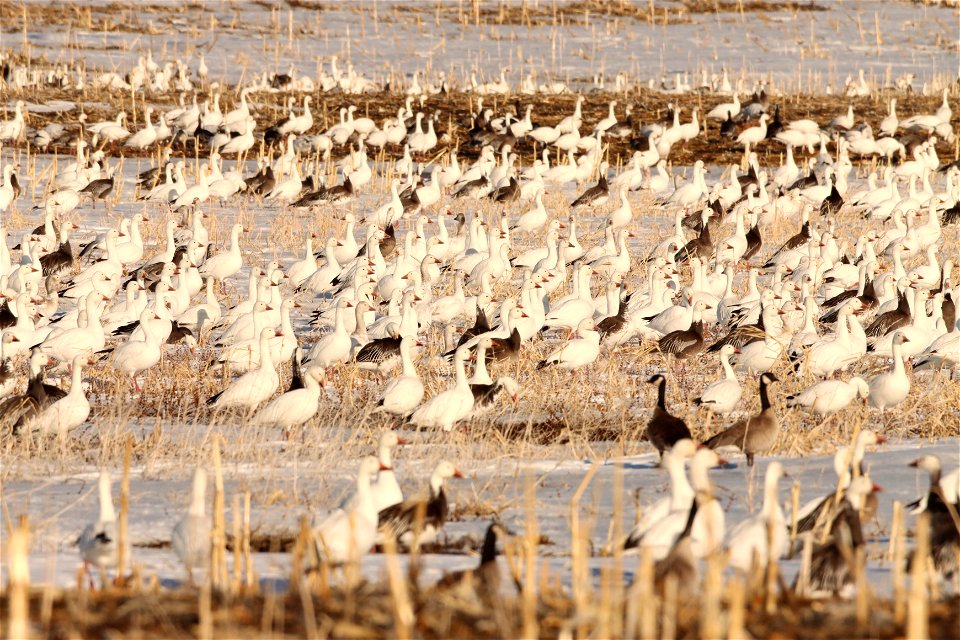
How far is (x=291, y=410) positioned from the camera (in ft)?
31.9

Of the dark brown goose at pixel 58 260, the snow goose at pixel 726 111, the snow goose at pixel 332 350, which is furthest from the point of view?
the snow goose at pixel 726 111

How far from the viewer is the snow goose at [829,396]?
9.80 m

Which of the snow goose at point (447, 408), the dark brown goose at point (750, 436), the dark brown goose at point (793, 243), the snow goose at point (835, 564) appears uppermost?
the snow goose at point (835, 564)

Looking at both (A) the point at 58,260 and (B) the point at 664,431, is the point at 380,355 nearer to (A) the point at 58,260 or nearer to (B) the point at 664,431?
(B) the point at 664,431

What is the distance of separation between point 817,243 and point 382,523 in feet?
39.8

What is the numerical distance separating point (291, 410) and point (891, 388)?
167 inches

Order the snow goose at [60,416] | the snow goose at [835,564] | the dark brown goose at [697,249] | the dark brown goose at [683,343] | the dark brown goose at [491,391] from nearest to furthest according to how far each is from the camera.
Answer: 1. the snow goose at [835,564]
2. the snow goose at [60,416]
3. the dark brown goose at [491,391]
4. the dark brown goose at [683,343]
5. the dark brown goose at [697,249]

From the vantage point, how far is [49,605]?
4.37 meters

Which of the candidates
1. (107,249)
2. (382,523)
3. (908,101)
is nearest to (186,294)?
(107,249)

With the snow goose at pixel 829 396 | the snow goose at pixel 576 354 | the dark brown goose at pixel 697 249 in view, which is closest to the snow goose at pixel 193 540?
the snow goose at pixel 829 396

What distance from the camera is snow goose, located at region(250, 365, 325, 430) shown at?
972 centimetres

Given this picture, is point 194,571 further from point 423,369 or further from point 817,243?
point 817,243

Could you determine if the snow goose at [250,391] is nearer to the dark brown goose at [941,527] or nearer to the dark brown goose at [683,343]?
the dark brown goose at [683,343]

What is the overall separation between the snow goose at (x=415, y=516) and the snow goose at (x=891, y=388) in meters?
4.49
